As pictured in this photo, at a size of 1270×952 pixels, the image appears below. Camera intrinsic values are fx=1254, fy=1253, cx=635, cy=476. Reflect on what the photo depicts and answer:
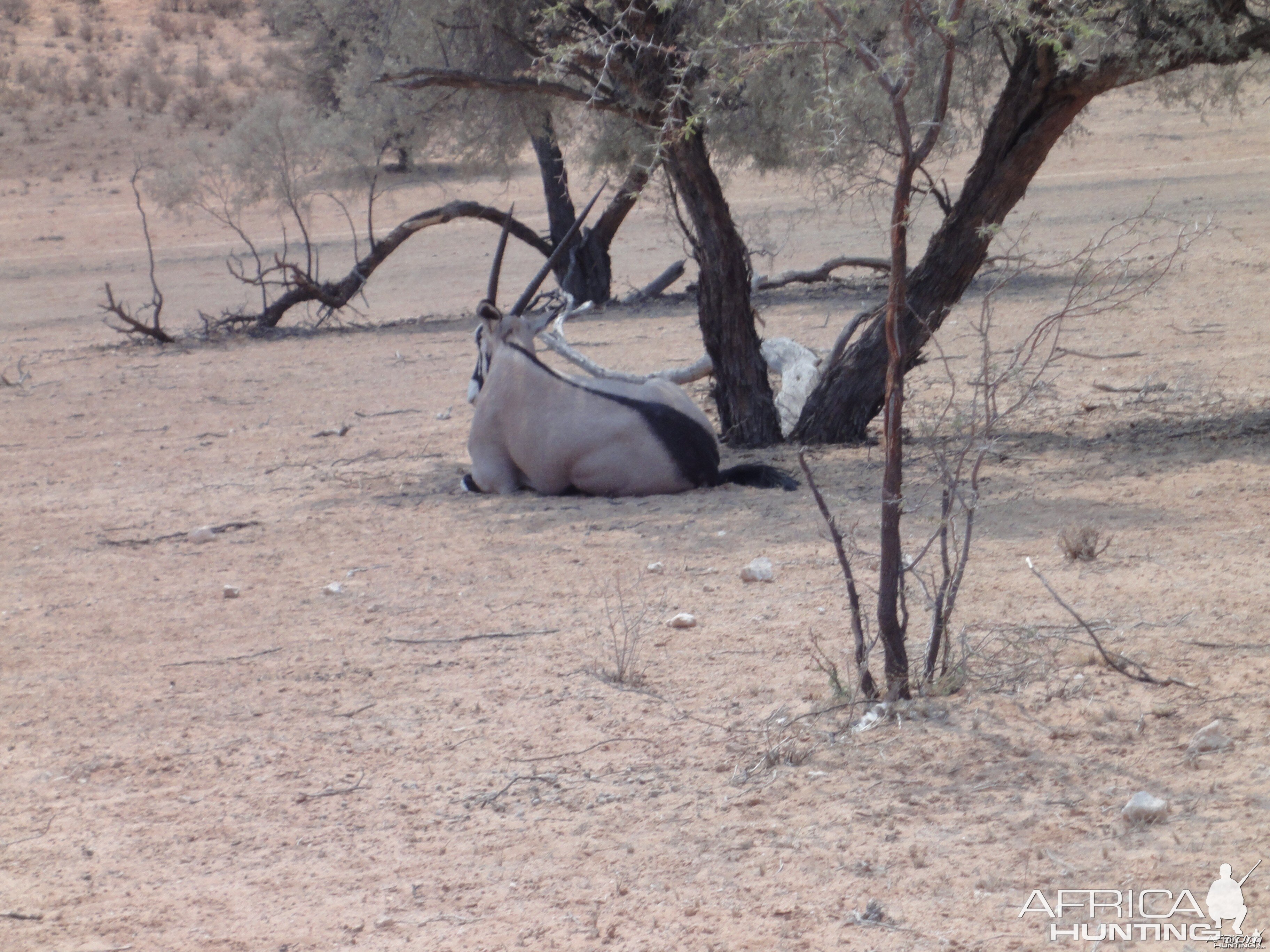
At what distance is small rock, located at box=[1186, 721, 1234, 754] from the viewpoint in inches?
119

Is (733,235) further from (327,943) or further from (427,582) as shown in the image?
(327,943)

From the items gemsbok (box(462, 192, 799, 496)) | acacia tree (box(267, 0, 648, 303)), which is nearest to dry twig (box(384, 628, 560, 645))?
acacia tree (box(267, 0, 648, 303))

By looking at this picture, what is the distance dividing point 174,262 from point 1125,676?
19.9 meters

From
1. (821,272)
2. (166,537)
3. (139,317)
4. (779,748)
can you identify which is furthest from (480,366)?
(139,317)

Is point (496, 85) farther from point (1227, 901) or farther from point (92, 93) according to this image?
point (92, 93)

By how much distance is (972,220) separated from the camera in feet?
24.4

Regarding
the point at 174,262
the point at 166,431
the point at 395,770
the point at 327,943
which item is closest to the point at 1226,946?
the point at 327,943

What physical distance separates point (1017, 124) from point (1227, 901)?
5856 millimetres

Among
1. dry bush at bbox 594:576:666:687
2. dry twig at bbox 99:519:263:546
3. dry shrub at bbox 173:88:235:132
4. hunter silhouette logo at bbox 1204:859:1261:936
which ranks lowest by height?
dry twig at bbox 99:519:263:546


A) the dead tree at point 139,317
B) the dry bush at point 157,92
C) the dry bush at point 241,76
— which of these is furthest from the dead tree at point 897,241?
the dry bush at point 241,76

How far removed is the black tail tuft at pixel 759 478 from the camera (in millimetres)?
6727

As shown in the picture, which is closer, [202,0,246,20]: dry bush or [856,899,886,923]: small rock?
[856,899,886,923]: small rock

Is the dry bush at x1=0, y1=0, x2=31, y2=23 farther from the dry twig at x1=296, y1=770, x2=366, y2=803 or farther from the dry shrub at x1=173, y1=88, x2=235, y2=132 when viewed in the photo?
the dry twig at x1=296, y1=770, x2=366, y2=803

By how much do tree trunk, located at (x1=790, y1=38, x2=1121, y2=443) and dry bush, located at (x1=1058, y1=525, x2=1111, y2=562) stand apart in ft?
6.98
